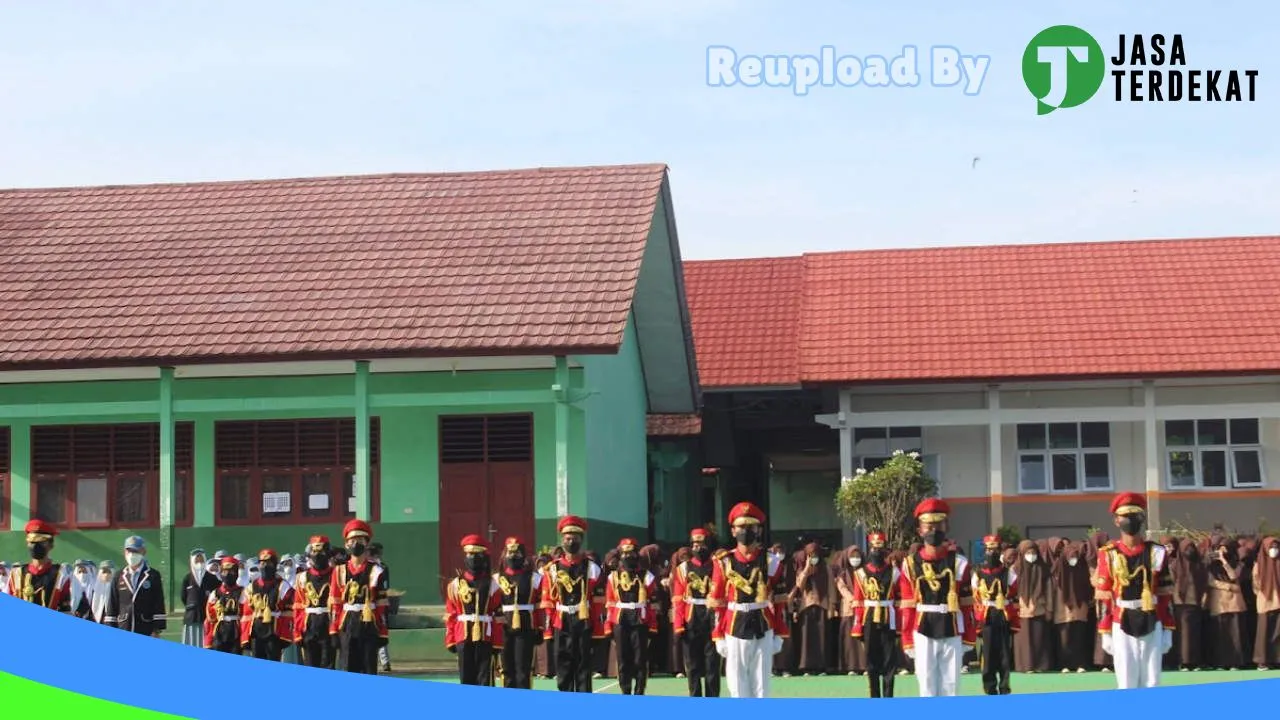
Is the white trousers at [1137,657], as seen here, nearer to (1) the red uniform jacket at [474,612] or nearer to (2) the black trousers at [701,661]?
(2) the black trousers at [701,661]

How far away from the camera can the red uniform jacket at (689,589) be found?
17.6 metres


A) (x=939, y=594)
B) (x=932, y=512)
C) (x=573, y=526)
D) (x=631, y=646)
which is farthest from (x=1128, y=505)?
(x=573, y=526)

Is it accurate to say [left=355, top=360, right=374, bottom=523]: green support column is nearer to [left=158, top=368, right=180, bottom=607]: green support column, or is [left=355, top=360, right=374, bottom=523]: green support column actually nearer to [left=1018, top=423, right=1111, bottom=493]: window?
[left=158, top=368, right=180, bottom=607]: green support column

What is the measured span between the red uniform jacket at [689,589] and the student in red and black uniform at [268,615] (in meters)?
4.56

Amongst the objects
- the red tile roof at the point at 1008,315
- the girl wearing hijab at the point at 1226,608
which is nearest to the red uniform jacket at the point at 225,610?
the girl wearing hijab at the point at 1226,608

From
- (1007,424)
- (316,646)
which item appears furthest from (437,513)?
(1007,424)

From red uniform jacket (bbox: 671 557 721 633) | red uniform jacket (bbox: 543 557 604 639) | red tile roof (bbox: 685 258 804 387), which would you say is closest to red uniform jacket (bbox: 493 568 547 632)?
red uniform jacket (bbox: 543 557 604 639)

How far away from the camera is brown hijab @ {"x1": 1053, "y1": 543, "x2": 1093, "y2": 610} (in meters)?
22.0

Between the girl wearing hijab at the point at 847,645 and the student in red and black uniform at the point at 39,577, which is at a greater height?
the student in red and black uniform at the point at 39,577

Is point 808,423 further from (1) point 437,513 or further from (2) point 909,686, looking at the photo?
(2) point 909,686

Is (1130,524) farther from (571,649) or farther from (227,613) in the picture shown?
(227,613)

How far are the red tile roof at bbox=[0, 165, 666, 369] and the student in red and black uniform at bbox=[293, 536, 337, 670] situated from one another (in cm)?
641

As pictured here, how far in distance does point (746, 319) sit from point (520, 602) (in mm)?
17747

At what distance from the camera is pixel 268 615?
2005cm
